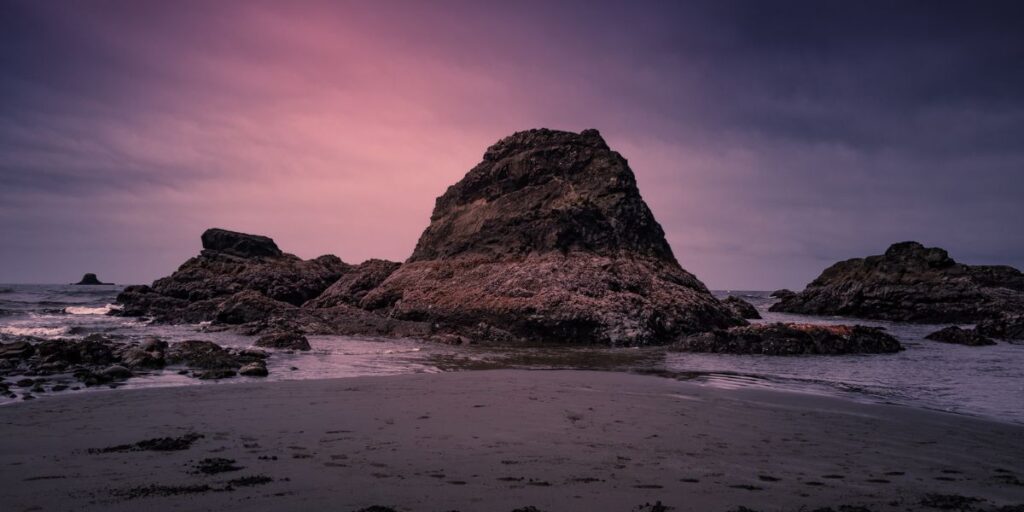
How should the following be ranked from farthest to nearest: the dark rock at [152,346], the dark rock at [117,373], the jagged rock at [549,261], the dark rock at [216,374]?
1. the jagged rock at [549,261]
2. the dark rock at [152,346]
3. the dark rock at [216,374]
4. the dark rock at [117,373]

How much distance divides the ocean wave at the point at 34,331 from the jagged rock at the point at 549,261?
10597 mm

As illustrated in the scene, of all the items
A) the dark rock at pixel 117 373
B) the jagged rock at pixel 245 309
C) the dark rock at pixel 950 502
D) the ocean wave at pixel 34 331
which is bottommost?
the ocean wave at pixel 34 331

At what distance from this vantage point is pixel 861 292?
42188mm

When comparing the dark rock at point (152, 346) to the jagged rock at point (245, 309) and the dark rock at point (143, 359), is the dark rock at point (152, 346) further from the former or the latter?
the jagged rock at point (245, 309)

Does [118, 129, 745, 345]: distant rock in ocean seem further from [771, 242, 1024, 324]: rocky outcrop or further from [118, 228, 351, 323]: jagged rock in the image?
[771, 242, 1024, 324]: rocky outcrop

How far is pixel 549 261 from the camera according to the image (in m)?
20.5

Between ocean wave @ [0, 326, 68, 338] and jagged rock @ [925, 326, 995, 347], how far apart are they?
30.3 meters

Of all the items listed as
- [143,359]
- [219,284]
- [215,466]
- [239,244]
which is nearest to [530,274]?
[143,359]

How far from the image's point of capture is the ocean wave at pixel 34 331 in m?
18.4

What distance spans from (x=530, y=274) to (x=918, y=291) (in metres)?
34.0

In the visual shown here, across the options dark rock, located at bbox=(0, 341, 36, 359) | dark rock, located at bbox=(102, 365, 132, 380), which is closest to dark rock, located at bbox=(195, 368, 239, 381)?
dark rock, located at bbox=(102, 365, 132, 380)

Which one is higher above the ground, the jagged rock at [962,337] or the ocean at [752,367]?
the jagged rock at [962,337]

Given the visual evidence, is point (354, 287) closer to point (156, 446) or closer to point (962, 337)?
point (156, 446)

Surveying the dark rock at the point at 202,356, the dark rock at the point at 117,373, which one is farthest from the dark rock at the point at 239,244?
the dark rock at the point at 117,373
